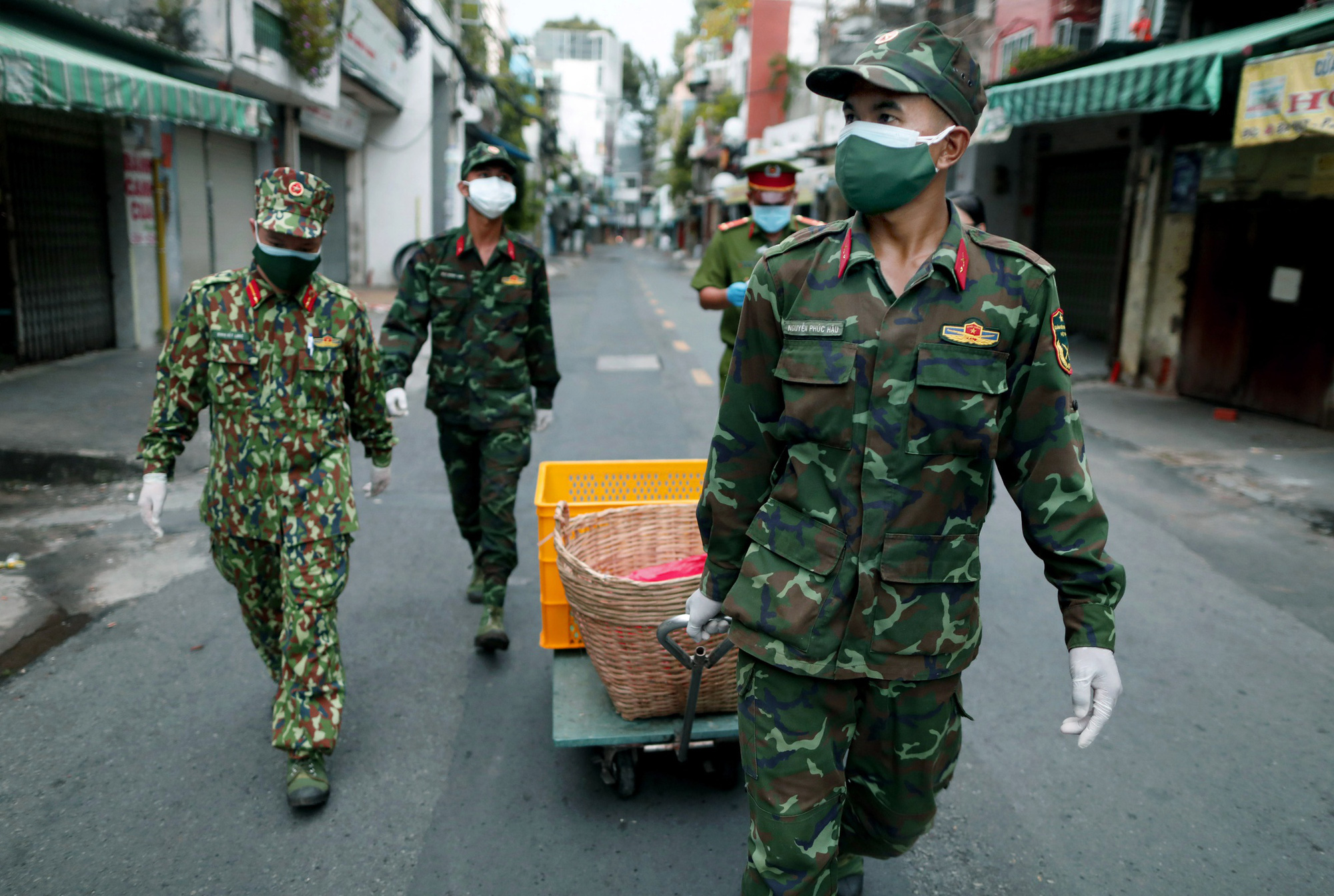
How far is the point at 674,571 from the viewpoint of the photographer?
3297mm

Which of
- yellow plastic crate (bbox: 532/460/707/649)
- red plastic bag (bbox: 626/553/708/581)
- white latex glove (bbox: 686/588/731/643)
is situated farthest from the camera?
yellow plastic crate (bbox: 532/460/707/649)

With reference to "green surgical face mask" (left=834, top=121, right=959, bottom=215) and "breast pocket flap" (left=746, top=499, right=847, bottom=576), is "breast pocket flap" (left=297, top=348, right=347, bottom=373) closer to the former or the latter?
"breast pocket flap" (left=746, top=499, right=847, bottom=576)

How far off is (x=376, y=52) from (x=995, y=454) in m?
19.6

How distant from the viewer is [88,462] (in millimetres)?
7055

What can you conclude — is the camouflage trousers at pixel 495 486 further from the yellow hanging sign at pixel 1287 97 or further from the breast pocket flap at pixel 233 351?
the yellow hanging sign at pixel 1287 97

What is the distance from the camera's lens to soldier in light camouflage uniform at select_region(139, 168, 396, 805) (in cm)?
311

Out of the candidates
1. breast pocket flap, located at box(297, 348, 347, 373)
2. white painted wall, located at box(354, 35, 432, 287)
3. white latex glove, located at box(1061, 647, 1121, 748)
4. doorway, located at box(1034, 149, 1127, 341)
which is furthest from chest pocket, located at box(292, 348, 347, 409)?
white painted wall, located at box(354, 35, 432, 287)

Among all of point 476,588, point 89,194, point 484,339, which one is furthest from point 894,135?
point 89,194

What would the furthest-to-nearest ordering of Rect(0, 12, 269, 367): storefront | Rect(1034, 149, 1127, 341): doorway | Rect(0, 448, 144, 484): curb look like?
1. Rect(1034, 149, 1127, 341): doorway
2. Rect(0, 12, 269, 367): storefront
3. Rect(0, 448, 144, 484): curb

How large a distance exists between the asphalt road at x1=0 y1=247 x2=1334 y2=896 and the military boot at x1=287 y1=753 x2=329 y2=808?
0.19 feet

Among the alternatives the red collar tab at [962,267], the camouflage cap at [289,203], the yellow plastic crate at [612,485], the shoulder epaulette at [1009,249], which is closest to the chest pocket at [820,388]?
the red collar tab at [962,267]

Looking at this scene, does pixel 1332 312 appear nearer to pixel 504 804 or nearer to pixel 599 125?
pixel 504 804

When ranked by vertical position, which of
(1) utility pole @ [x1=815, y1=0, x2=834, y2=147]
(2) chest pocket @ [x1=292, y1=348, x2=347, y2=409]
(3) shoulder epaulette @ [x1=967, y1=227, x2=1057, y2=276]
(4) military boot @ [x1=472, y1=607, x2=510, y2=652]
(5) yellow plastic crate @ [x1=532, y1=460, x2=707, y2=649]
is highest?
(1) utility pole @ [x1=815, y1=0, x2=834, y2=147]

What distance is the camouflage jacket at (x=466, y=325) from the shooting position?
14.2 ft
